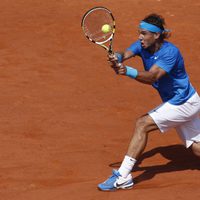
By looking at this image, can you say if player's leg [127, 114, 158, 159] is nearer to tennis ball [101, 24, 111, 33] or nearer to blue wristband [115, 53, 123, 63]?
blue wristband [115, 53, 123, 63]

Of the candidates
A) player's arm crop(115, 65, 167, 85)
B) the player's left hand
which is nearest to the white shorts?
player's arm crop(115, 65, 167, 85)

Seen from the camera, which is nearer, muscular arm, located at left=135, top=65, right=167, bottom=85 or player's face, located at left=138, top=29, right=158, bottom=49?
muscular arm, located at left=135, top=65, right=167, bottom=85

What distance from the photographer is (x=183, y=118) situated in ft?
27.3

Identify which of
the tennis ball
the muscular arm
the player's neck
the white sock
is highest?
the tennis ball

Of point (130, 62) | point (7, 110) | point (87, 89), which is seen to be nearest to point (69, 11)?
point (130, 62)

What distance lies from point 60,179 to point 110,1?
8077 mm

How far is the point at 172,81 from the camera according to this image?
8.24 m

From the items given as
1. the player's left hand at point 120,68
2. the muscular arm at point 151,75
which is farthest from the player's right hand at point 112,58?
the muscular arm at point 151,75

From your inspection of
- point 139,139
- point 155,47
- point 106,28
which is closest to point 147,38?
point 155,47

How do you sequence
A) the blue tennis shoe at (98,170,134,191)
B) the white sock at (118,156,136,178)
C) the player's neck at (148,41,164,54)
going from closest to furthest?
the blue tennis shoe at (98,170,134,191)
the white sock at (118,156,136,178)
the player's neck at (148,41,164,54)

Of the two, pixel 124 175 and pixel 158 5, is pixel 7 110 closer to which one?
pixel 124 175

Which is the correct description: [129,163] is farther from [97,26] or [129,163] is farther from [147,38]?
[97,26]

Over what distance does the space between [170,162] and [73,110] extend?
189 centimetres

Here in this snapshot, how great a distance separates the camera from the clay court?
8.17 m
